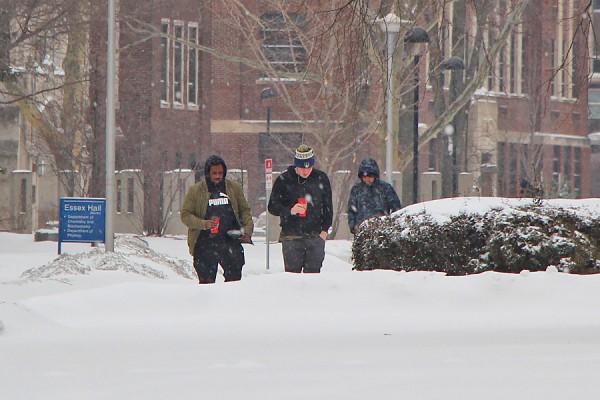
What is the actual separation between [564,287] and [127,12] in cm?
2875

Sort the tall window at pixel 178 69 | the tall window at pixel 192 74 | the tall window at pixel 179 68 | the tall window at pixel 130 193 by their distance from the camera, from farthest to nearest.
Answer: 1. the tall window at pixel 192 74
2. the tall window at pixel 178 69
3. the tall window at pixel 179 68
4. the tall window at pixel 130 193

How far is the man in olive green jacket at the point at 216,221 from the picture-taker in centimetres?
1385

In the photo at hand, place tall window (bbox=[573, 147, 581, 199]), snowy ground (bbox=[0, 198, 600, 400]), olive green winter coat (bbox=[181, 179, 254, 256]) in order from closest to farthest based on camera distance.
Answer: snowy ground (bbox=[0, 198, 600, 400]) < olive green winter coat (bbox=[181, 179, 254, 256]) < tall window (bbox=[573, 147, 581, 199])

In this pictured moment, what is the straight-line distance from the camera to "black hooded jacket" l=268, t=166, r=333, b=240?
1407cm

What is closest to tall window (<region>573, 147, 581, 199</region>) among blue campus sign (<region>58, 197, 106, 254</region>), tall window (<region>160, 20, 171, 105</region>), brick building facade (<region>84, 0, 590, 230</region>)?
brick building facade (<region>84, 0, 590, 230</region>)

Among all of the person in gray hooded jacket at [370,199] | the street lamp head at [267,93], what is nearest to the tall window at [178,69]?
the street lamp head at [267,93]

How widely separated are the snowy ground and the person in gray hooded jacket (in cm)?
388

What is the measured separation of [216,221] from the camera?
13719 mm

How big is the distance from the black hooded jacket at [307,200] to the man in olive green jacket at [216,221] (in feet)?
1.12

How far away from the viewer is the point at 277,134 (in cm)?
5088

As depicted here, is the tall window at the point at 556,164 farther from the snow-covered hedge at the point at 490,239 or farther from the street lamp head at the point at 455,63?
the snow-covered hedge at the point at 490,239

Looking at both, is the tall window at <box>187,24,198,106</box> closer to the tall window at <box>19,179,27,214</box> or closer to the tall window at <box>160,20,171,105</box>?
the tall window at <box>160,20,171,105</box>

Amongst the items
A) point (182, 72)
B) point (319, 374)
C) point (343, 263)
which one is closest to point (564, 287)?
point (319, 374)

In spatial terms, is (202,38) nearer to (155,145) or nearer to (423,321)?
(155,145)
